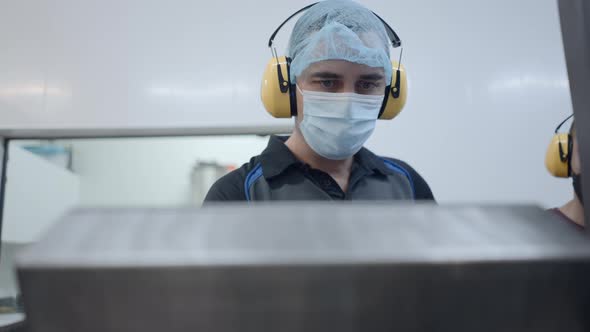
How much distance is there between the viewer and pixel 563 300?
25 cm

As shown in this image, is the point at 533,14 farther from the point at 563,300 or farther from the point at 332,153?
the point at 563,300

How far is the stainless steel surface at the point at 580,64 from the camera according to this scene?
29cm

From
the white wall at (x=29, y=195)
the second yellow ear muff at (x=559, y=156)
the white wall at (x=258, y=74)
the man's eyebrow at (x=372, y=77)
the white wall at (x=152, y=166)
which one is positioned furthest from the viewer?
the white wall at (x=152, y=166)

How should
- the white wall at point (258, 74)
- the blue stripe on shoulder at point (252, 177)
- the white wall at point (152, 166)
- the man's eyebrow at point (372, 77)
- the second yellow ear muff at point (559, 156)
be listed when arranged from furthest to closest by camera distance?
the white wall at point (152, 166) → the white wall at point (258, 74) → the second yellow ear muff at point (559, 156) → the man's eyebrow at point (372, 77) → the blue stripe on shoulder at point (252, 177)

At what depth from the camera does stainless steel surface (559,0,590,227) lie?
29 cm

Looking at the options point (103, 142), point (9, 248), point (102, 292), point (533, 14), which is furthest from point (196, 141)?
point (102, 292)

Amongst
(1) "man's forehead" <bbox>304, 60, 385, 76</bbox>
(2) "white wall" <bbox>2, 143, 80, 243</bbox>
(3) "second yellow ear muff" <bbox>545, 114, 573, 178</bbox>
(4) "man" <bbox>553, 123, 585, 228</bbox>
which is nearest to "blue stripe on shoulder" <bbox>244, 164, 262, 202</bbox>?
(1) "man's forehead" <bbox>304, 60, 385, 76</bbox>

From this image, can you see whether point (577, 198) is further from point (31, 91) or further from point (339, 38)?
point (31, 91)

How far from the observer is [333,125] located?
1150mm

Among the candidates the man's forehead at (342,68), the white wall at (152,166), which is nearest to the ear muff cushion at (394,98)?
the man's forehead at (342,68)

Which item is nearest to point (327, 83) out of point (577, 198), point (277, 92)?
point (277, 92)

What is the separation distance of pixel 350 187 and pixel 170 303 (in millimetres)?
821

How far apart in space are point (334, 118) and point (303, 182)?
0.21 metres

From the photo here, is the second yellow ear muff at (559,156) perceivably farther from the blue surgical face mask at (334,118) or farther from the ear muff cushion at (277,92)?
the ear muff cushion at (277,92)
